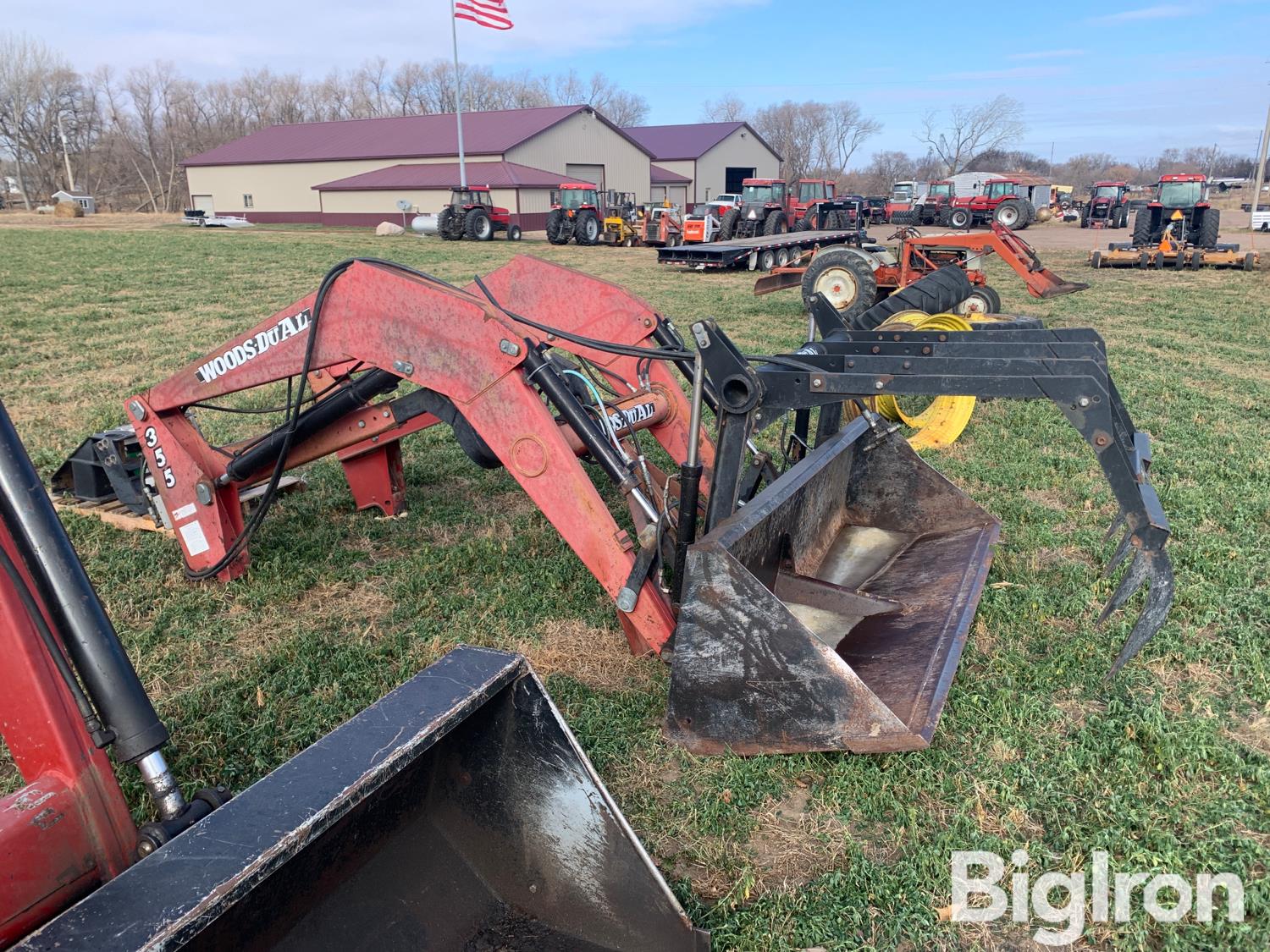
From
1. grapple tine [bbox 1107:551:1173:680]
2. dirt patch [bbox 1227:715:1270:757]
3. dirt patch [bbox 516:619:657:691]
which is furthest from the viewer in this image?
dirt patch [bbox 516:619:657:691]

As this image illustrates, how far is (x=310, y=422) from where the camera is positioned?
4238 mm

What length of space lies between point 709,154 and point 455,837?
166 feet

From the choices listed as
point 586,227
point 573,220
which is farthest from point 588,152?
point 586,227

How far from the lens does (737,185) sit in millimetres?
51906

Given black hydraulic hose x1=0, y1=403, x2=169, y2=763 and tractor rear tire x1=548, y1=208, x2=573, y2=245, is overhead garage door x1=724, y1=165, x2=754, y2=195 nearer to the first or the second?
tractor rear tire x1=548, y1=208, x2=573, y2=245

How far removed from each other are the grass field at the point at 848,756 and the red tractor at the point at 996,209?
29.2 m

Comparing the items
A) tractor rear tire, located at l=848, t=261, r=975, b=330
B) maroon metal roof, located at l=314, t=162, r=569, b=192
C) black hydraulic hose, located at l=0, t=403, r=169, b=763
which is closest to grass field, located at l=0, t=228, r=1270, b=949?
tractor rear tire, located at l=848, t=261, r=975, b=330

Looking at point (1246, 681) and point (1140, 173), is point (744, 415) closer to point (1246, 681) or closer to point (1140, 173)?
point (1246, 681)

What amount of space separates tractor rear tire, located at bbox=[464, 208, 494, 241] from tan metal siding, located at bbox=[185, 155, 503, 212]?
10.6 metres

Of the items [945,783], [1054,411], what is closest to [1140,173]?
[1054,411]

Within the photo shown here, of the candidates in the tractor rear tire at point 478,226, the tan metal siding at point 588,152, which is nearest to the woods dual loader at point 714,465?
the tractor rear tire at point 478,226

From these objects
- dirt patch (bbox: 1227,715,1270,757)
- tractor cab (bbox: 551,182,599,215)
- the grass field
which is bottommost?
dirt patch (bbox: 1227,715,1270,757)

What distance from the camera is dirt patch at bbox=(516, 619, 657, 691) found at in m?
3.63

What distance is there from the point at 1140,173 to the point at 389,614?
108032 mm
